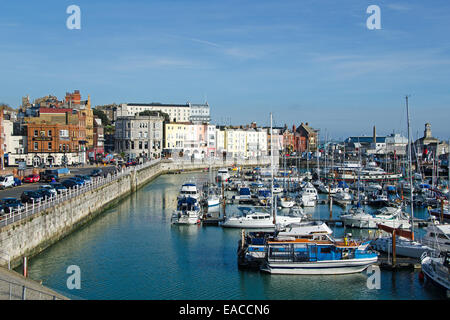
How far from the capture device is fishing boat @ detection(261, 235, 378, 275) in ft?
86.0

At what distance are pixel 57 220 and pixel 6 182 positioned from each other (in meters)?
15.8

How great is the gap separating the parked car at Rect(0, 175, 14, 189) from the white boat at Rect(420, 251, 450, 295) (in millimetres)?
33810

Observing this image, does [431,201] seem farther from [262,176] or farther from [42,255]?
[42,255]

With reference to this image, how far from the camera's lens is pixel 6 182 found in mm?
46125

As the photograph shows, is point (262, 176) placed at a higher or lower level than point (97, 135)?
lower

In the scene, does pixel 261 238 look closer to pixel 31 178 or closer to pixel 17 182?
pixel 17 182

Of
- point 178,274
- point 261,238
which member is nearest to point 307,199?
point 261,238

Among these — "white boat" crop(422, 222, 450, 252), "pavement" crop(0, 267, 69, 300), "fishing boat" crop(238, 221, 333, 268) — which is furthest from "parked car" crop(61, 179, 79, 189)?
"white boat" crop(422, 222, 450, 252)

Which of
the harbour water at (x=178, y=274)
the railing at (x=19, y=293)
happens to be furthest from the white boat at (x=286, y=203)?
the railing at (x=19, y=293)

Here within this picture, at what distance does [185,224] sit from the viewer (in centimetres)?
4000
